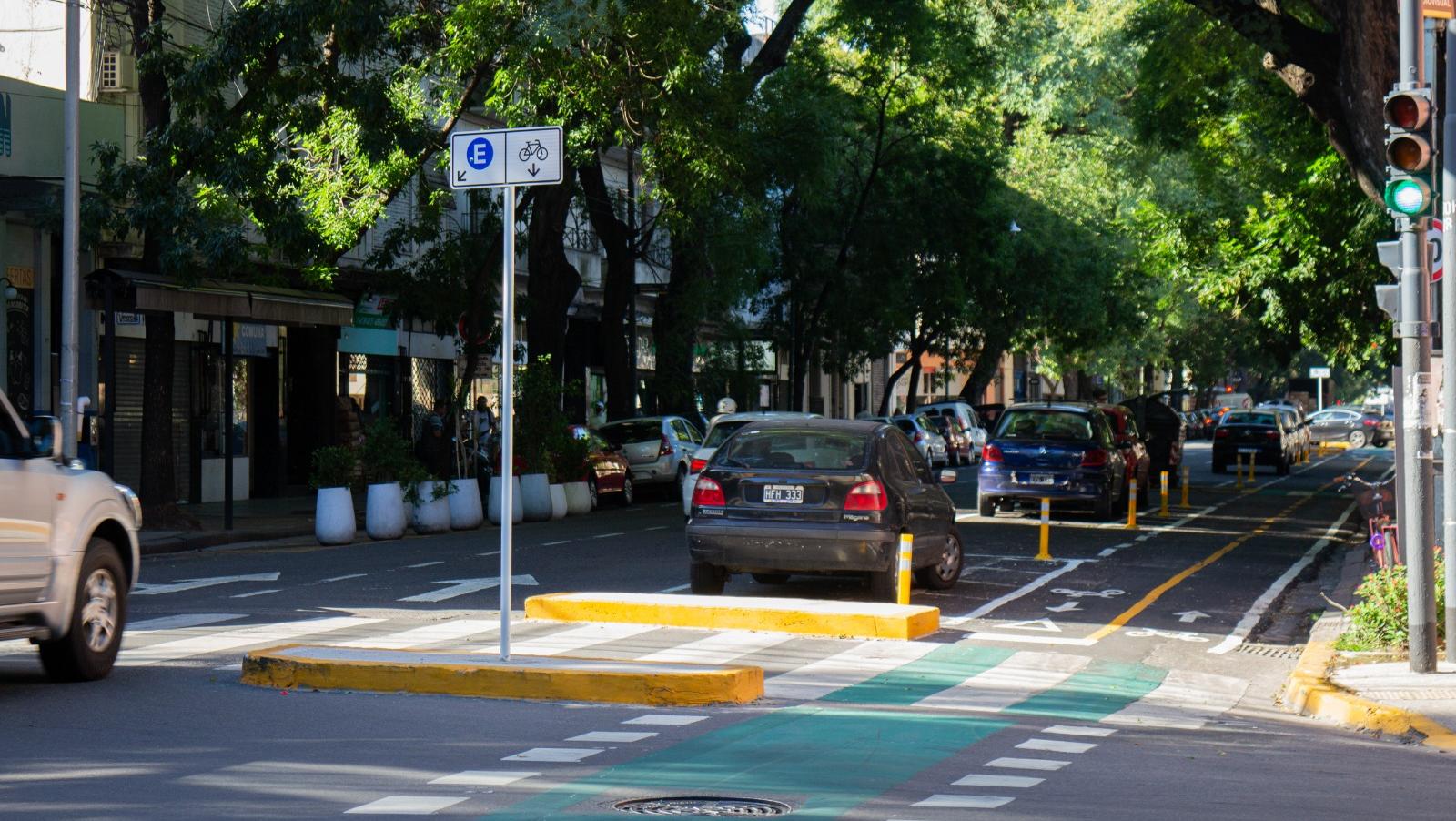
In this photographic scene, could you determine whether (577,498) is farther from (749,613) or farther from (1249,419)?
(1249,419)

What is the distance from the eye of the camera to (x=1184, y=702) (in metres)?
11.3

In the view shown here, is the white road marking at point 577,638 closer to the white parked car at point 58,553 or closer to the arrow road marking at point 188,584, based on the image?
the white parked car at point 58,553

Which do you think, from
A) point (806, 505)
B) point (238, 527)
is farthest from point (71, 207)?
Result: point (806, 505)

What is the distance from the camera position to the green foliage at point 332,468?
923 inches

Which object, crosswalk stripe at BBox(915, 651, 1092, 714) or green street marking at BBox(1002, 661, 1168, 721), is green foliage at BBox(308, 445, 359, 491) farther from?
green street marking at BBox(1002, 661, 1168, 721)

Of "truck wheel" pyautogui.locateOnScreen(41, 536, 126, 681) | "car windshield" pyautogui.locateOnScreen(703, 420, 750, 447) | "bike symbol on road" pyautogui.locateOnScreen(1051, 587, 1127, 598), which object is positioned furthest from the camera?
"car windshield" pyautogui.locateOnScreen(703, 420, 750, 447)

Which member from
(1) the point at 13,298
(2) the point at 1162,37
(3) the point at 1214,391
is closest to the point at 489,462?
(1) the point at 13,298

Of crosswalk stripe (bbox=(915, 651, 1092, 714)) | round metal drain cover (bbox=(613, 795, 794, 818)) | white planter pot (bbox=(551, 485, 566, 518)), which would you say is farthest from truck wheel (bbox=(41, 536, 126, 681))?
white planter pot (bbox=(551, 485, 566, 518))

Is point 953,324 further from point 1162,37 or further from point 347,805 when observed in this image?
point 347,805

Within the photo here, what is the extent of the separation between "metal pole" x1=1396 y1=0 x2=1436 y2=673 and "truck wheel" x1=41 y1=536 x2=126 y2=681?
7788 millimetres

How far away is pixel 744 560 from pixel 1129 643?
10.5 feet

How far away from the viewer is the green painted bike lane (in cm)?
750

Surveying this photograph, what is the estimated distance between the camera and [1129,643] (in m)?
14.0

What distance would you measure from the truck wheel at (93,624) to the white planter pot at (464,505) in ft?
47.2
